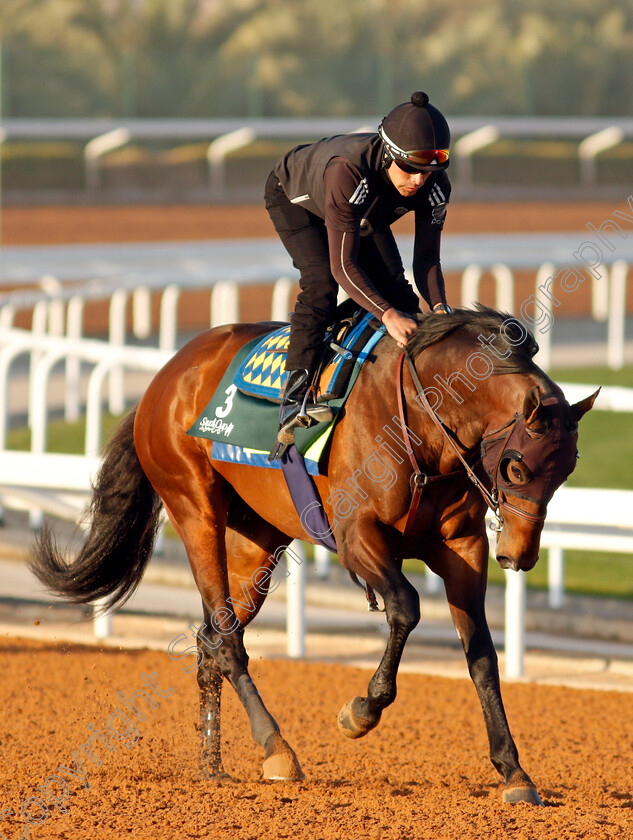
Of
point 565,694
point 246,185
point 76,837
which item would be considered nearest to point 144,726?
point 76,837

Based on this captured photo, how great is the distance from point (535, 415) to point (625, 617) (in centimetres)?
334

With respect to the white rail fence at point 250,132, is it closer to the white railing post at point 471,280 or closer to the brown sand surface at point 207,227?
the brown sand surface at point 207,227

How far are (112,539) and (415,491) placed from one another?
1.66 meters

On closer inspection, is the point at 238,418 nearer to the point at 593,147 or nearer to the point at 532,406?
the point at 532,406

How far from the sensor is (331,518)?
163 inches

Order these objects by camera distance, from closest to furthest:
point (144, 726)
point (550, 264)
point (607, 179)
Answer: point (144, 726) < point (550, 264) < point (607, 179)

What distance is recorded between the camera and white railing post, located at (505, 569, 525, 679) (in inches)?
218

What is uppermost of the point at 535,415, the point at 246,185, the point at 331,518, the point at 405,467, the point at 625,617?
the point at 535,415

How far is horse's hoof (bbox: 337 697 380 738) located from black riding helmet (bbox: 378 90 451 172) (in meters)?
1.68

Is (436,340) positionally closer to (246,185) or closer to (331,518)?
(331,518)

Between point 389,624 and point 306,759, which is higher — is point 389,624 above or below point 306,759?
above

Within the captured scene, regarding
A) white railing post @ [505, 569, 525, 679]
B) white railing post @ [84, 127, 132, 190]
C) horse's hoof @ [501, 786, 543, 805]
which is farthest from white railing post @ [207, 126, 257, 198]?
horse's hoof @ [501, 786, 543, 805]

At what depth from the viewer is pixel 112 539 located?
5.01 m

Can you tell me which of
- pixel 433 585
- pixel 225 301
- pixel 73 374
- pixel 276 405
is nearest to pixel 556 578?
pixel 433 585
